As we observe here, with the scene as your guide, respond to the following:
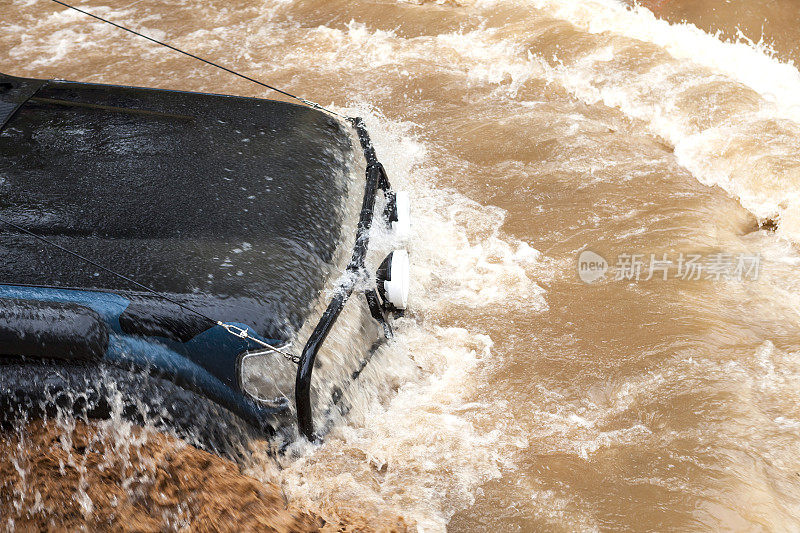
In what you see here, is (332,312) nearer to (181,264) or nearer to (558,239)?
(181,264)

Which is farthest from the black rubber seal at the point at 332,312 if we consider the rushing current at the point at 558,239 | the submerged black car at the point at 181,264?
the rushing current at the point at 558,239

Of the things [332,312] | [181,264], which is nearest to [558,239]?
[332,312]

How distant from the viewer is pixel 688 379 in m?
3.59

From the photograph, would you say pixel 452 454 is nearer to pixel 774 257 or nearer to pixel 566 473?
pixel 566 473

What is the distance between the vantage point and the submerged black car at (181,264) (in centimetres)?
244

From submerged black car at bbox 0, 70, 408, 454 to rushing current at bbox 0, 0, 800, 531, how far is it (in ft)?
1.14

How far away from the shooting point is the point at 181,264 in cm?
260

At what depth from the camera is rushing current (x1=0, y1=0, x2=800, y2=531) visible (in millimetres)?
3053

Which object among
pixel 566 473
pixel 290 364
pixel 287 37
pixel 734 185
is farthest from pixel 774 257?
pixel 287 37

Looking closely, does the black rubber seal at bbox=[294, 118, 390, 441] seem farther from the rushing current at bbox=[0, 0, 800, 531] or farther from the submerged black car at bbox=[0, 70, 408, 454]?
the rushing current at bbox=[0, 0, 800, 531]

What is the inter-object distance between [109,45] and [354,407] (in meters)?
6.48

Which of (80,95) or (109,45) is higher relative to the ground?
(80,95)

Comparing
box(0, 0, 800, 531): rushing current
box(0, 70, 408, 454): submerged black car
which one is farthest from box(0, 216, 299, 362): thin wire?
box(0, 0, 800, 531): rushing current

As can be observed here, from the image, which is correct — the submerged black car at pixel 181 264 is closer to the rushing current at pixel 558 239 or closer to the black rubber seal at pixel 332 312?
the black rubber seal at pixel 332 312
